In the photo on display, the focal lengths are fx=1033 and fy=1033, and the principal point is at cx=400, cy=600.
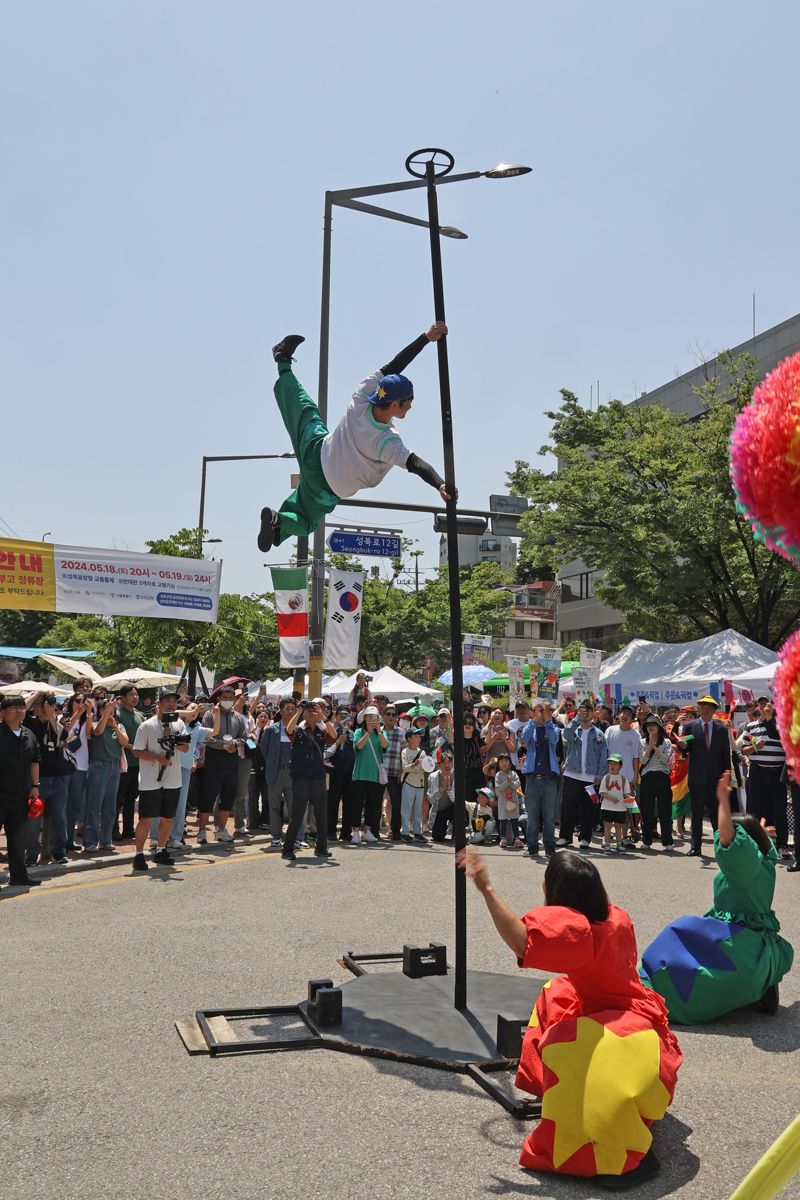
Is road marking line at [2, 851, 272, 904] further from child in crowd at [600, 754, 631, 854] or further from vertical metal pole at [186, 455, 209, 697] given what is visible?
vertical metal pole at [186, 455, 209, 697]

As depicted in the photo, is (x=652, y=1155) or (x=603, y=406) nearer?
(x=652, y=1155)

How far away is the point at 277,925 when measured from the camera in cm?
825

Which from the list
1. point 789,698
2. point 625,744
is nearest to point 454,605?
point 789,698

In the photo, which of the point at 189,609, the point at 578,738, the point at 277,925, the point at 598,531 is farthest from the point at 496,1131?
the point at 598,531

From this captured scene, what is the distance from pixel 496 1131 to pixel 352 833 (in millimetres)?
10635

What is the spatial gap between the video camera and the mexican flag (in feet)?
8.73

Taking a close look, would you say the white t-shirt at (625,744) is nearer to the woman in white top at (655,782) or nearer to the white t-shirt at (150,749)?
the woman in white top at (655,782)

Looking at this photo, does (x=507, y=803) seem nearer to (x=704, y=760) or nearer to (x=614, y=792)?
(x=614, y=792)

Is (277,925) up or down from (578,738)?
down

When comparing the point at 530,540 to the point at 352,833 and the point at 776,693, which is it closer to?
the point at 352,833

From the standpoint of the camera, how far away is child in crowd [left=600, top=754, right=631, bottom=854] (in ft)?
43.7

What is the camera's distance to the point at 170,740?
11.2 metres

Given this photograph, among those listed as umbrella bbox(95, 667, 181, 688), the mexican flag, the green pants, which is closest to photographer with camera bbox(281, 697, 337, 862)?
the mexican flag

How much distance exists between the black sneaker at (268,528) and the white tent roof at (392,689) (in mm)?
18780
